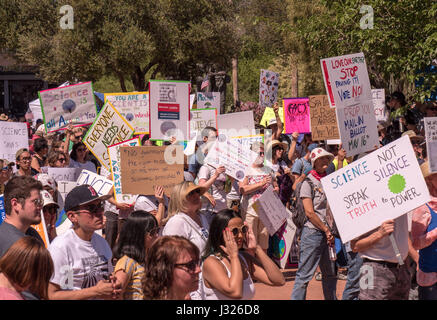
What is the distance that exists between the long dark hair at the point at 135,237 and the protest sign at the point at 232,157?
10.8ft

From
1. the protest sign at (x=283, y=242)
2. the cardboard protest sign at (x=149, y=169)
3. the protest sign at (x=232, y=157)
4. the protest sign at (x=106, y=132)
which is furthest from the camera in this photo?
the protest sign at (x=106, y=132)

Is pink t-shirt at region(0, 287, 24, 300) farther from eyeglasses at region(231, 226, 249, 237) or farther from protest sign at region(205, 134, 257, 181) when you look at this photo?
protest sign at region(205, 134, 257, 181)

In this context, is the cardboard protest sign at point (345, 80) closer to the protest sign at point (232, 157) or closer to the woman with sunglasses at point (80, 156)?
the protest sign at point (232, 157)

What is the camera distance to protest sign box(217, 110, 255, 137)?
435 inches

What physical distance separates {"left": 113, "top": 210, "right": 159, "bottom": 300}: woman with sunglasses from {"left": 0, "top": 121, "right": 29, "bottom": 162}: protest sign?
4.87 m

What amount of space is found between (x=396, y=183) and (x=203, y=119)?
A: 6179mm

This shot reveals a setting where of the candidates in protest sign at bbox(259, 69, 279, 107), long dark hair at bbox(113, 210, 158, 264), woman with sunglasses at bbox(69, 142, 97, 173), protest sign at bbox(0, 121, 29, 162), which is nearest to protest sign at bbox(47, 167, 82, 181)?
woman with sunglasses at bbox(69, 142, 97, 173)

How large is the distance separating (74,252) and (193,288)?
1.05 metres

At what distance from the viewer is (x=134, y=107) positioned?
34.3 ft

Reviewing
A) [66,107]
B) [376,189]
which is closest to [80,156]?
[66,107]

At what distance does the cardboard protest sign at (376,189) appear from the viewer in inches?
205

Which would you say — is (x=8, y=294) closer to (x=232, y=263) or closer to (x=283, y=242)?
(x=232, y=263)

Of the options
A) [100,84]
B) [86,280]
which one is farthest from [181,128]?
[100,84]

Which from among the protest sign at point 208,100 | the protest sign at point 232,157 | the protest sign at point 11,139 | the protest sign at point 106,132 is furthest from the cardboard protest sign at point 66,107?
the protest sign at point 208,100
